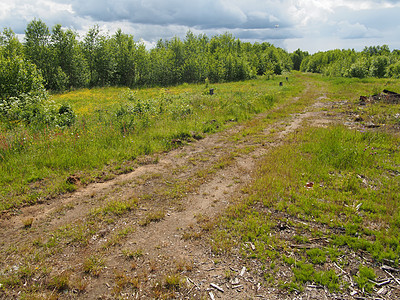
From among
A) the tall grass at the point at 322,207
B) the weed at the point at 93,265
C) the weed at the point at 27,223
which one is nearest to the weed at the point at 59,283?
the weed at the point at 93,265

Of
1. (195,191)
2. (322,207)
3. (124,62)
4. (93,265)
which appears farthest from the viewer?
(124,62)

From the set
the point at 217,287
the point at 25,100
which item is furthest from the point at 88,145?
the point at 217,287

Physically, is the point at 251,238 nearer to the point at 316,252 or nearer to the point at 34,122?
the point at 316,252

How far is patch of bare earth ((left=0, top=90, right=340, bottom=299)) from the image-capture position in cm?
359

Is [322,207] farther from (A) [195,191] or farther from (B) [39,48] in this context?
(B) [39,48]

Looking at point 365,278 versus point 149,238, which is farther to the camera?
point 149,238

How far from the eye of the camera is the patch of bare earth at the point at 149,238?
3.59 meters

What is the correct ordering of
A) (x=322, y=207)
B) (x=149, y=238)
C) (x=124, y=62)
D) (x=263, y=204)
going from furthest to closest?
(x=124, y=62)
(x=263, y=204)
(x=322, y=207)
(x=149, y=238)

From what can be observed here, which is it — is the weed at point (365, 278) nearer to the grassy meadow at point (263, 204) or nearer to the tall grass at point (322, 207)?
the grassy meadow at point (263, 204)

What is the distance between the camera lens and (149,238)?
15.4 feet

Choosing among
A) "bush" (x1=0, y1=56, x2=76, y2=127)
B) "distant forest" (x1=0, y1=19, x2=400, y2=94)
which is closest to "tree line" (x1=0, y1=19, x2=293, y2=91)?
"distant forest" (x1=0, y1=19, x2=400, y2=94)

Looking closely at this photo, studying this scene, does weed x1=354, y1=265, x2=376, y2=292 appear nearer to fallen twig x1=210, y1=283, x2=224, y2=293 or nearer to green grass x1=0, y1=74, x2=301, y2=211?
fallen twig x1=210, y1=283, x2=224, y2=293

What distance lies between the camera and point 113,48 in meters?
48.8

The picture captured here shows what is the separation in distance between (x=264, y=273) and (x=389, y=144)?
8214mm
